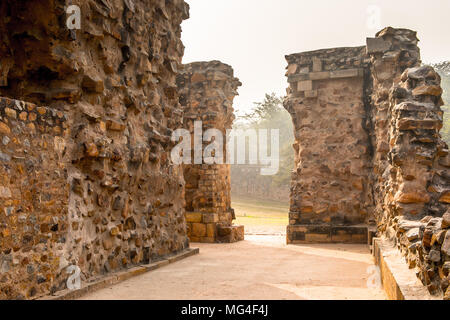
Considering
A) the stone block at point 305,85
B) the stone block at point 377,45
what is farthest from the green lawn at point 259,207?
the stone block at point 377,45

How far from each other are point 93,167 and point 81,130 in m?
0.46

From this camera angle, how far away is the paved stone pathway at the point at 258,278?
4477mm

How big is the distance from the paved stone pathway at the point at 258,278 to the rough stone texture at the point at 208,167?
238cm

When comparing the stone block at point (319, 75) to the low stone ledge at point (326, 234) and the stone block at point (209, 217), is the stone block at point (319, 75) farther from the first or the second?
the stone block at point (209, 217)

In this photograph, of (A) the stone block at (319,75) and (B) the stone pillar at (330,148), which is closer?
(B) the stone pillar at (330,148)

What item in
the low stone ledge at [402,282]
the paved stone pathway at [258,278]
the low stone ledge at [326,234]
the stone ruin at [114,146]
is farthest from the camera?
the low stone ledge at [326,234]

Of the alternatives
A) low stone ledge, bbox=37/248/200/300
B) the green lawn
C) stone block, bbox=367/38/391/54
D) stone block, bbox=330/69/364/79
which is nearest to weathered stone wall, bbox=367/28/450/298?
stone block, bbox=367/38/391/54

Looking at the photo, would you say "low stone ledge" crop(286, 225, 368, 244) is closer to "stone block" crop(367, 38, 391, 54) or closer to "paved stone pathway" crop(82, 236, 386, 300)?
"paved stone pathway" crop(82, 236, 386, 300)

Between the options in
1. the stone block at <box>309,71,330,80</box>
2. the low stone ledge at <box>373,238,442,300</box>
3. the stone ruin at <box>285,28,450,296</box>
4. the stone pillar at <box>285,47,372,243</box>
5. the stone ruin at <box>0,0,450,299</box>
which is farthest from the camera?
the stone block at <box>309,71,330,80</box>

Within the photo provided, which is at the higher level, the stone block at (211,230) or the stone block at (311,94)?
the stone block at (311,94)

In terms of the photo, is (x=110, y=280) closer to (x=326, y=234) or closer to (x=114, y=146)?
(x=114, y=146)

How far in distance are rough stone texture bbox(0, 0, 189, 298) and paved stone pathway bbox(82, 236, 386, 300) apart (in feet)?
1.82

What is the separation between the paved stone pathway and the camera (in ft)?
14.7

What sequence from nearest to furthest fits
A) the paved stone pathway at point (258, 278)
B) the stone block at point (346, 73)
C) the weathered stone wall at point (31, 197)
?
the weathered stone wall at point (31, 197)
the paved stone pathway at point (258, 278)
the stone block at point (346, 73)
